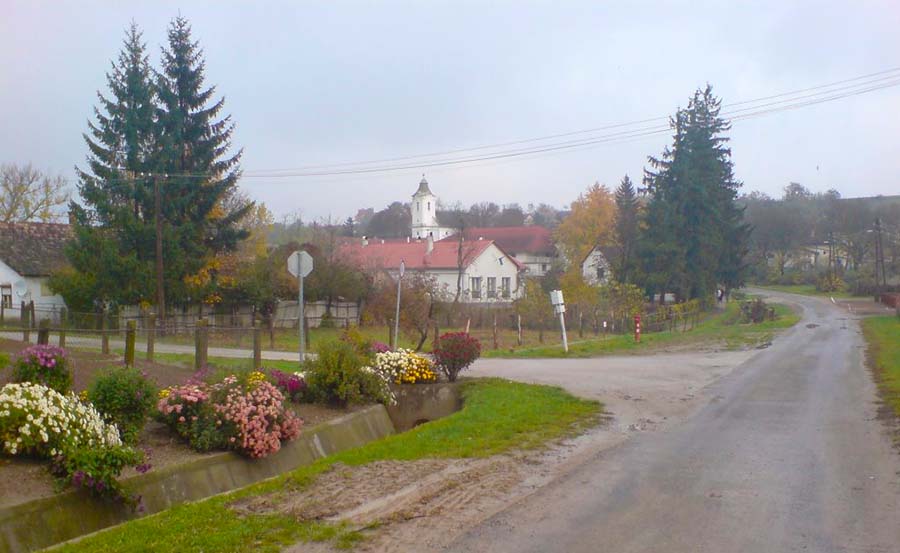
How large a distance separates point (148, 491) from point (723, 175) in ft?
198

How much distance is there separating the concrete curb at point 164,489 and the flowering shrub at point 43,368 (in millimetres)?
2153

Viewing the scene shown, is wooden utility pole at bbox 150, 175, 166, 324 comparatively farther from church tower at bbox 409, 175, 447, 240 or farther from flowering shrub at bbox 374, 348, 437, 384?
church tower at bbox 409, 175, 447, 240

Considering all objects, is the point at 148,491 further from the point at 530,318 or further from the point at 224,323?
the point at 530,318

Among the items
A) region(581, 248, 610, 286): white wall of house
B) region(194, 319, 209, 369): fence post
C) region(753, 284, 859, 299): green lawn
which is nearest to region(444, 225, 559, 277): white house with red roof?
region(581, 248, 610, 286): white wall of house

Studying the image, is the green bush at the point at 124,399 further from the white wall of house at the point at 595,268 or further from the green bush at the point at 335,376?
the white wall of house at the point at 595,268

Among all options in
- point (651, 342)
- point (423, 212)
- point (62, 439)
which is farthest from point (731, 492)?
point (423, 212)

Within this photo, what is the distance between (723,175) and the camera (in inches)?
2527

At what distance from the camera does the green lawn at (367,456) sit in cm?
724

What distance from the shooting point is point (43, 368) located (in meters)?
10.8

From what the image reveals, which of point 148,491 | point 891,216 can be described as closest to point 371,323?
point 148,491

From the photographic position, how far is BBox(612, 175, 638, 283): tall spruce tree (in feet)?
214

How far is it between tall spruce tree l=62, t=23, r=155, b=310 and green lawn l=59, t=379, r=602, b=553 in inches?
1079

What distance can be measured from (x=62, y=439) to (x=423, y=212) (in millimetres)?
95022

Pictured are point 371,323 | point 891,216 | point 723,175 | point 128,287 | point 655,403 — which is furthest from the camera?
point 891,216
